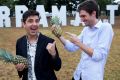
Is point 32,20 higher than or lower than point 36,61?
higher

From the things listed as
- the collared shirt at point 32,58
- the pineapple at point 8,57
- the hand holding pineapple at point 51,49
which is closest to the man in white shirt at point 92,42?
the hand holding pineapple at point 51,49

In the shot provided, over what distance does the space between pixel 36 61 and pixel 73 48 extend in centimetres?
47

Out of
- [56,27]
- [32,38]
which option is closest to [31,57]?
[32,38]

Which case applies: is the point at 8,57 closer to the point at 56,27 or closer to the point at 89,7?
the point at 56,27

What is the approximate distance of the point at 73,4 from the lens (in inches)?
1793

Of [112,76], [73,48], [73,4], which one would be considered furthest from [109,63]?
[73,4]

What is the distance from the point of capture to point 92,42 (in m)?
3.81

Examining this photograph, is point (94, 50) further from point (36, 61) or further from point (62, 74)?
point (62, 74)

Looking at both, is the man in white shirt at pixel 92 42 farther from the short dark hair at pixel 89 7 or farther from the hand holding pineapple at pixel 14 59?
the hand holding pineapple at pixel 14 59

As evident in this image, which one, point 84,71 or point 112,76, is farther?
point 112,76

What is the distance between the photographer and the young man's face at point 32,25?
391 centimetres

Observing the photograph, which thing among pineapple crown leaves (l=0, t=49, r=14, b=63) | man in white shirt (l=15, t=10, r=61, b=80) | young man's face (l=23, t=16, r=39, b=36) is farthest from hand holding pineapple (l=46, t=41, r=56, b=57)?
pineapple crown leaves (l=0, t=49, r=14, b=63)

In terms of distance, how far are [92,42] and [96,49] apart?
115 millimetres

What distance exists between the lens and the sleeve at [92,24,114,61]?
3.69m
